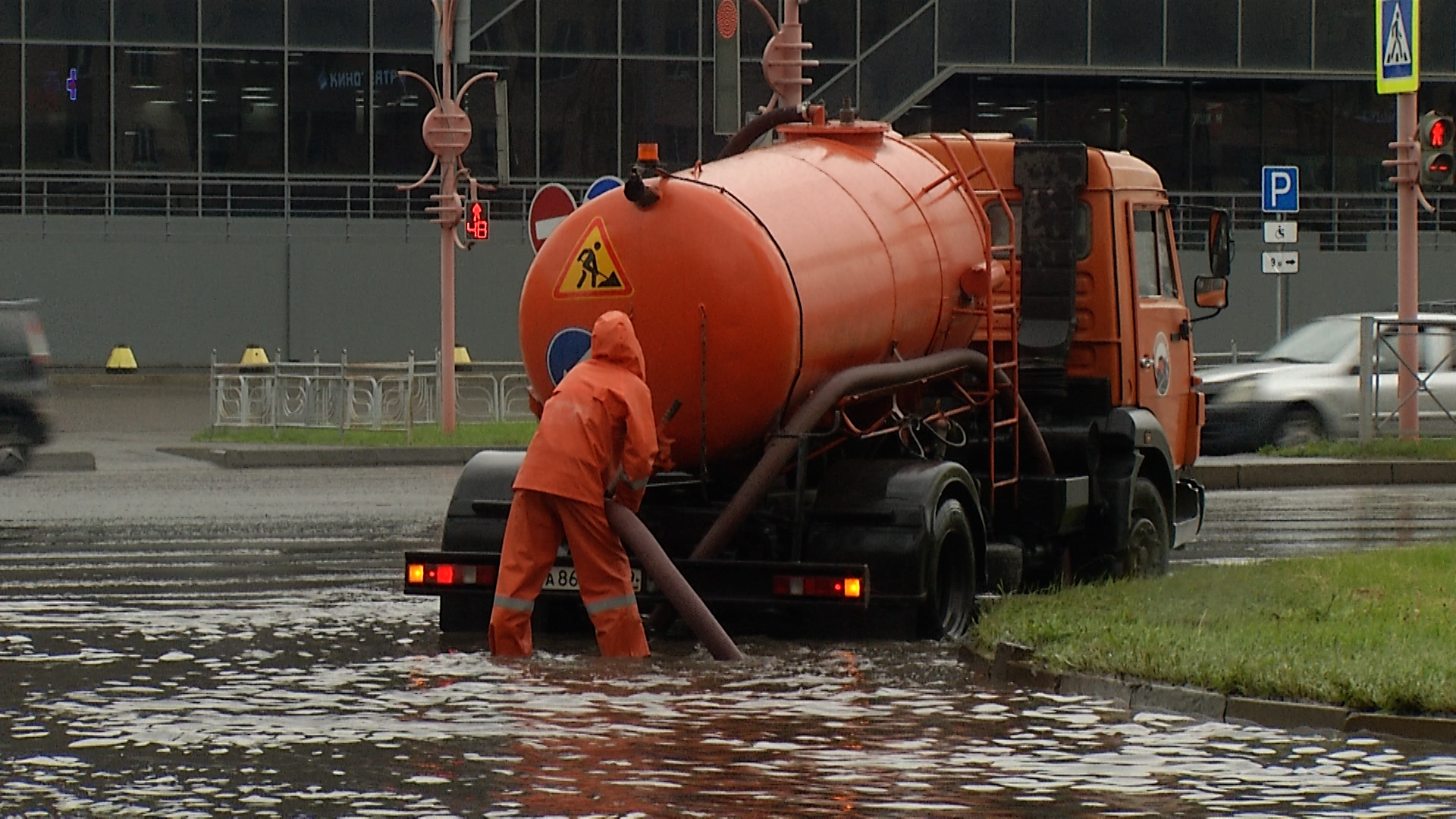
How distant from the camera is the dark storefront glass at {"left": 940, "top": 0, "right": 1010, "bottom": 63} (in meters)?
46.0

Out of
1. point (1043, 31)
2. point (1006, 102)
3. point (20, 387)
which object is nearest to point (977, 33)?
point (1043, 31)

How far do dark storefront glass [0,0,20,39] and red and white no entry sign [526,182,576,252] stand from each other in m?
33.6

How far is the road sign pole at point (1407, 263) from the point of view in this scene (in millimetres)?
26469

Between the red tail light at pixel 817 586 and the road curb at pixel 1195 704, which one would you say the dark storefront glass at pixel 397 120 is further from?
the road curb at pixel 1195 704

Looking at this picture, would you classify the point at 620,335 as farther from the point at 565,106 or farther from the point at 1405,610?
the point at 565,106

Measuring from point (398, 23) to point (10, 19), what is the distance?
25.5 ft

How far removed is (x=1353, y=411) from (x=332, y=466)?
10.8 metres

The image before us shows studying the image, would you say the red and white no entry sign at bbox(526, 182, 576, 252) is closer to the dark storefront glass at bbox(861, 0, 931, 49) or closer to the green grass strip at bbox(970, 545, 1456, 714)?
the green grass strip at bbox(970, 545, 1456, 714)

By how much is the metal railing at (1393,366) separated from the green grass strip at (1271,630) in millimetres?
12518

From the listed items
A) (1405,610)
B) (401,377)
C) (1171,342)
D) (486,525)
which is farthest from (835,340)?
(401,377)

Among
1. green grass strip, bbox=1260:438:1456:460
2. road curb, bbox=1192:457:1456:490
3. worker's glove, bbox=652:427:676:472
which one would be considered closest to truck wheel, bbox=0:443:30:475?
road curb, bbox=1192:457:1456:490

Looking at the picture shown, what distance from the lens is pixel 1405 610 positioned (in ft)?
38.2

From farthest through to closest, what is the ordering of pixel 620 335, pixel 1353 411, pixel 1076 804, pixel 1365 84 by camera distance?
1. pixel 1365 84
2. pixel 1353 411
3. pixel 620 335
4. pixel 1076 804

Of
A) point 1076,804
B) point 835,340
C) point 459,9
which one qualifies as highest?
point 459,9
